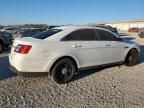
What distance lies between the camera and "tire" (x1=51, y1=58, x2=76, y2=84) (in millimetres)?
5836

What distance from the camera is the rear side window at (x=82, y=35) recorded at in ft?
20.4

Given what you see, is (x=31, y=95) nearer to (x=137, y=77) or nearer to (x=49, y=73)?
(x=49, y=73)

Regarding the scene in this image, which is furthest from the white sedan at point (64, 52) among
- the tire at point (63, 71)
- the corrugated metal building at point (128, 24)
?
the corrugated metal building at point (128, 24)

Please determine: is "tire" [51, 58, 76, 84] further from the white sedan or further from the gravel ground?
the gravel ground

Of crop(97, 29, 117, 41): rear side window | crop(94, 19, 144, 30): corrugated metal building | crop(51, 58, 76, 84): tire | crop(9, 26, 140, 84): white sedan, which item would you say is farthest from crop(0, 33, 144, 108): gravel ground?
crop(94, 19, 144, 30): corrugated metal building

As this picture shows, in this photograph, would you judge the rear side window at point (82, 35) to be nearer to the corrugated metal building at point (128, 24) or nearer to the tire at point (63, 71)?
the tire at point (63, 71)

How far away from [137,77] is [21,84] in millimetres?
3452

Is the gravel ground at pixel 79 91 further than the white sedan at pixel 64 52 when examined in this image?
No

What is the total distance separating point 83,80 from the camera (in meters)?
6.35

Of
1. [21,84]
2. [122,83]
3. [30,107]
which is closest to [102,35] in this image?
[122,83]

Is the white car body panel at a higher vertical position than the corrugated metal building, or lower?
higher

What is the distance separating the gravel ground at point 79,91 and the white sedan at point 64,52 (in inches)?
15.6

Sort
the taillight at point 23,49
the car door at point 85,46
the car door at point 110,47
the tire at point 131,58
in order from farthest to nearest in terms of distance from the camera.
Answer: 1. the tire at point 131,58
2. the car door at point 110,47
3. the car door at point 85,46
4. the taillight at point 23,49

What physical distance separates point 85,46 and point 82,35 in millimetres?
366
